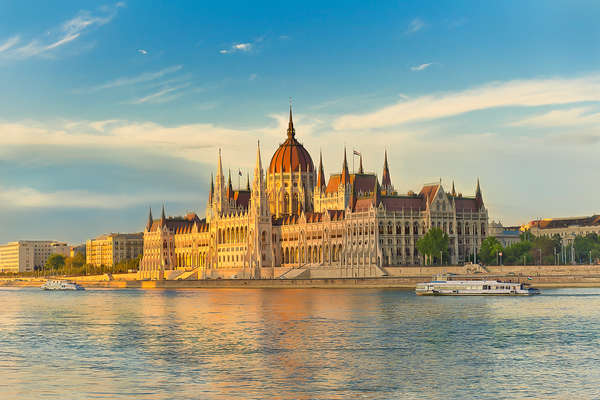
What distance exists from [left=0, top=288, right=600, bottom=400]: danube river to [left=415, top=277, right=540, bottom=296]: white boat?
24211mm

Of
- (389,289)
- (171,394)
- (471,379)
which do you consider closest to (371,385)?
(471,379)

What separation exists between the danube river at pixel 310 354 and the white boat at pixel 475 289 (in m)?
24.2

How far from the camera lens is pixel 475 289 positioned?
378 ft

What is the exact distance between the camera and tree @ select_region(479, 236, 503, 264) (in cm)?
15112

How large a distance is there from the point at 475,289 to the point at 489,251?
38.9 metres

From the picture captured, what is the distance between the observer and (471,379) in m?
41.2

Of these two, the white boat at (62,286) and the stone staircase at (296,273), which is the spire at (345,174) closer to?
the stone staircase at (296,273)

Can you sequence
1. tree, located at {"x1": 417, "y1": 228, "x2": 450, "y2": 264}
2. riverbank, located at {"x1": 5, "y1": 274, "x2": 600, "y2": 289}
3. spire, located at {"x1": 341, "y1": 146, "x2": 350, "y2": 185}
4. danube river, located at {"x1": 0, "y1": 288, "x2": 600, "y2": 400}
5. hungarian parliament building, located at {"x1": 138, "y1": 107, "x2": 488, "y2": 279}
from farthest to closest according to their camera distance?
spire, located at {"x1": 341, "y1": 146, "x2": 350, "y2": 185}, hungarian parliament building, located at {"x1": 138, "y1": 107, "x2": 488, "y2": 279}, tree, located at {"x1": 417, "y1": 228, "x2": 450, "y2": 264}, riverbank, located at {"x1": 5, "y1": 274, "x2": 600, "y2": 289}, danube river, located at {"x1": 0, "y1": 288, "x2": 600, "y2": 400}

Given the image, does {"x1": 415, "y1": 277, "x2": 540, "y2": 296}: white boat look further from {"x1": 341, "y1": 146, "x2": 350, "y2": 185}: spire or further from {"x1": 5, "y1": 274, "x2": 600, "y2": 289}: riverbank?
{"x1": 341, "y1": 146, "x2": 350, "y2": 185}: spire

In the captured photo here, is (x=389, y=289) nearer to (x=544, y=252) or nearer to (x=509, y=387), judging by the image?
(x=544, y=252)

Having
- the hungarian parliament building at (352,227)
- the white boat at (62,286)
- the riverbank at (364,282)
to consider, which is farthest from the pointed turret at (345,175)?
the white boat at (62,286)

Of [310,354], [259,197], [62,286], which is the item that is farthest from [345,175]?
[310,354]

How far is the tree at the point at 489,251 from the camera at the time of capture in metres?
151

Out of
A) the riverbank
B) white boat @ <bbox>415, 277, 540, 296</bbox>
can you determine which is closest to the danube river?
white boat @ <bbox>415, 277, 540, 296</bbox>
